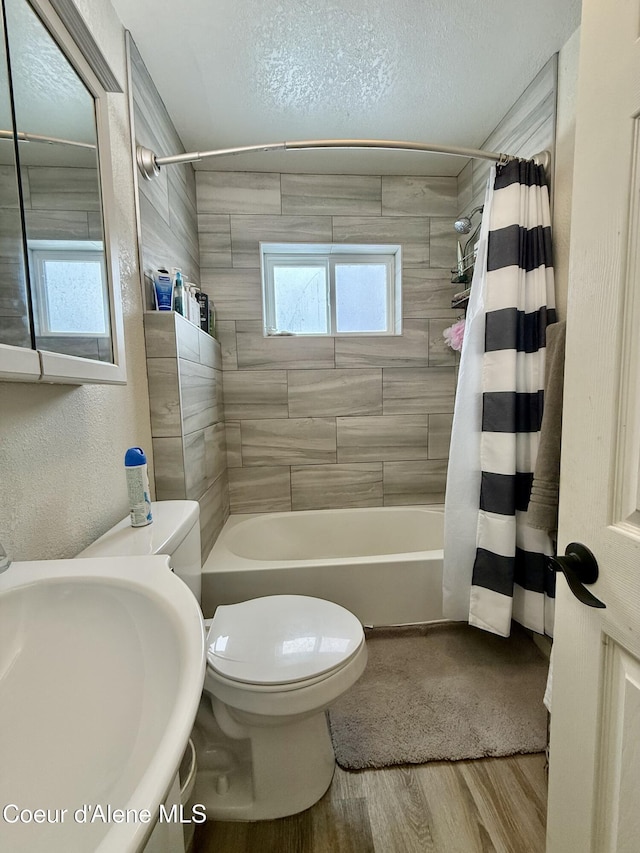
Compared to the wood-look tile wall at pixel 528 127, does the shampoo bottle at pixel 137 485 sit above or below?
below

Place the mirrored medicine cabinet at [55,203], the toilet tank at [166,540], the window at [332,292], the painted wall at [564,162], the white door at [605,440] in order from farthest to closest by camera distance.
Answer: the window at [332,292]
the painted wall at [564,162]
the toilet tank at [166,540]
the mirrored medicine cabinet at [55,203]
the white door at [605,440]

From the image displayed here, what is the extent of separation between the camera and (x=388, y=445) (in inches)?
92.4

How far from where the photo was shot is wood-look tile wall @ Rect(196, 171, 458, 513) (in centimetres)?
216

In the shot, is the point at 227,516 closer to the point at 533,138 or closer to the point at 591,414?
the point at 591,414

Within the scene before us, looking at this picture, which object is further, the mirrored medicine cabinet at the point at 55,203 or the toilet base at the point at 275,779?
the toilet base at the point at 275,779

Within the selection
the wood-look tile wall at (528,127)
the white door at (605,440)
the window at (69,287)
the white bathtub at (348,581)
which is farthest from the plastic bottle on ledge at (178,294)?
the wood-look tile wall at (528,127)

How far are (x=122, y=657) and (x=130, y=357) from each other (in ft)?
3.23

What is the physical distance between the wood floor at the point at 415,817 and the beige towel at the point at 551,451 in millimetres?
766

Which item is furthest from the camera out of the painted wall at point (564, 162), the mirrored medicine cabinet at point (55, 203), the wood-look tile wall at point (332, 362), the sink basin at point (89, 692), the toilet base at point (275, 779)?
the wood-look tile wall at point (332, 362)

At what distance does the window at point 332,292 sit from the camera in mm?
2355

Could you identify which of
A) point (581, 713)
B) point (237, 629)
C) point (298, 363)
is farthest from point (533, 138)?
point (237, 629)

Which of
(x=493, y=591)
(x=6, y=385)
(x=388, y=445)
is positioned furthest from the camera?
(x=388, y=445)

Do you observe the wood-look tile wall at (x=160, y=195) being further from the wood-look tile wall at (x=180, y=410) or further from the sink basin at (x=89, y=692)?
the sink basin at (x=89, y=692)

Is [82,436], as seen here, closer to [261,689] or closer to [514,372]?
[261,689]
